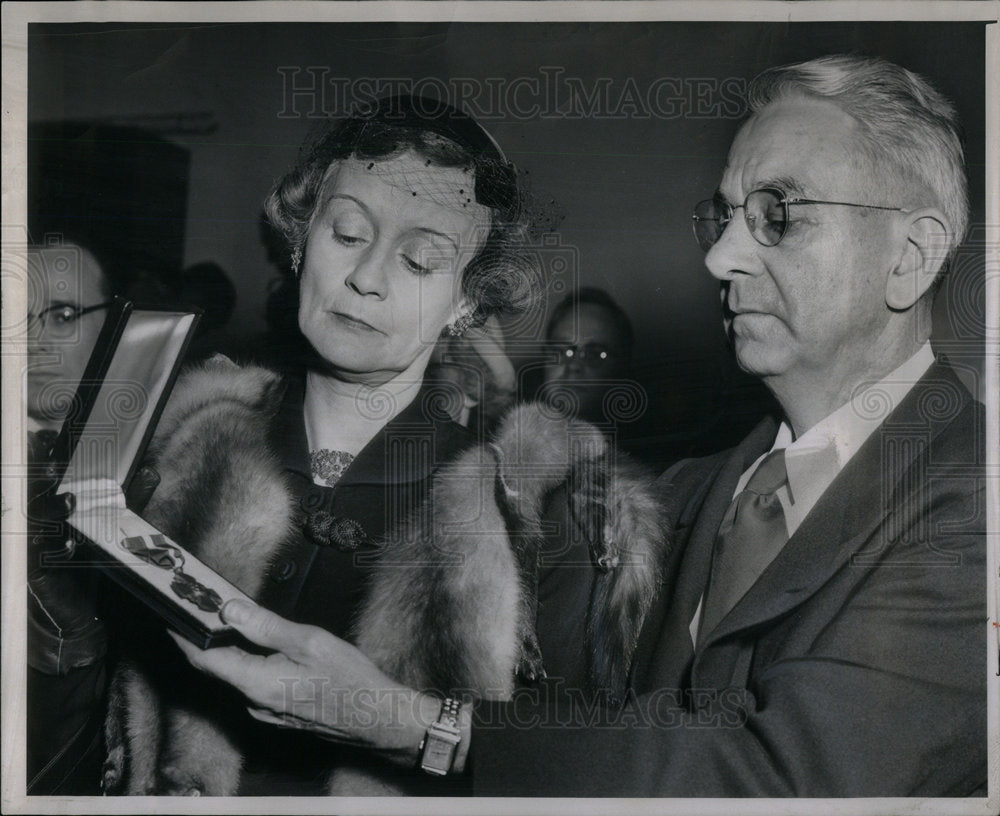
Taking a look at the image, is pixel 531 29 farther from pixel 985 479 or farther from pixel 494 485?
pixel 985 479

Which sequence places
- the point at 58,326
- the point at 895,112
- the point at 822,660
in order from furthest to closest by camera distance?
the point at 58,326, the point at 895,112, the point at 822,660

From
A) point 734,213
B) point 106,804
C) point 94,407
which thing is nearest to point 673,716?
point 734,213

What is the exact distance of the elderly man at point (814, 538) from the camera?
225 cm

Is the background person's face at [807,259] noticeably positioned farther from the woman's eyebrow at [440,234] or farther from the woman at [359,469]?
the woman's eyebrow at [440,234]

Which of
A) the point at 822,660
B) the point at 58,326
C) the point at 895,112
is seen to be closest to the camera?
the point at 822,660

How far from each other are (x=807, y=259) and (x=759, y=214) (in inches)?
6.2

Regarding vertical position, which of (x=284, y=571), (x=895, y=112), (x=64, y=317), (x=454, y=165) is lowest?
(x=284, y=571)

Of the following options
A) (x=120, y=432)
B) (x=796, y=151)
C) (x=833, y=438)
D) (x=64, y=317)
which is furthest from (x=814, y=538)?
(x=64, y=317)

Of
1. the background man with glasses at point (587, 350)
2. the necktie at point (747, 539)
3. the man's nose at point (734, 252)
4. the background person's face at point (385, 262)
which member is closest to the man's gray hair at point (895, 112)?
the man's nose at point (734, 252)

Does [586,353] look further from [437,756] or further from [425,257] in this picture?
[437,756]

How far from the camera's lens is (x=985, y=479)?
236 cm

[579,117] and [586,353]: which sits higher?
[579,117]

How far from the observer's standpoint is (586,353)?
236 centimetres

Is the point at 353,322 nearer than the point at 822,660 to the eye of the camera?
No
